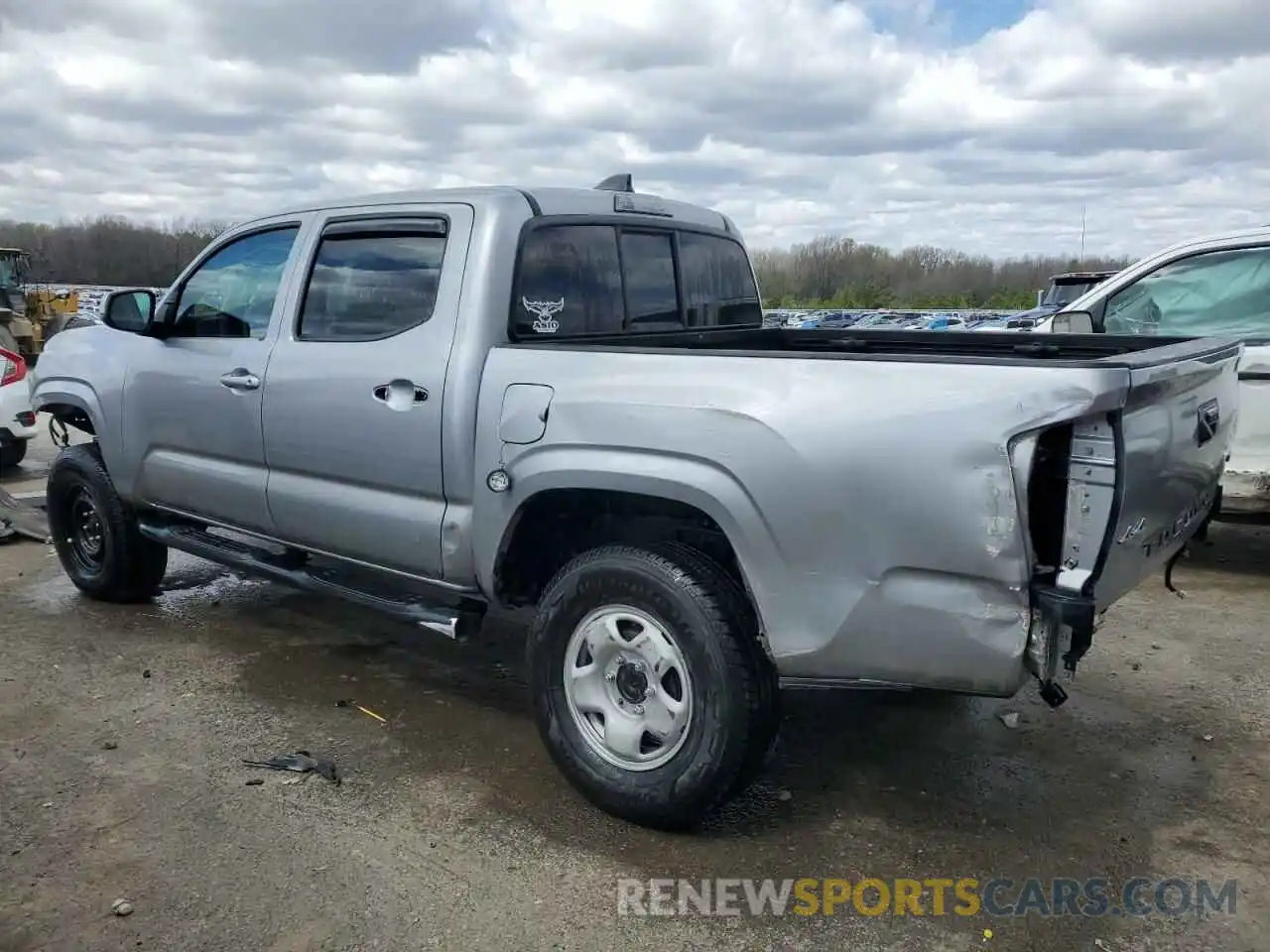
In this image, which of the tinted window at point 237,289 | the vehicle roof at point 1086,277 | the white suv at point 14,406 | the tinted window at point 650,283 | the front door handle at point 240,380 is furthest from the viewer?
the vehicle roof at point 1086,277

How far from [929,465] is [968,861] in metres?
1.31

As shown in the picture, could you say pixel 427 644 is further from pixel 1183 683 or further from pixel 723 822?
pixel 1183 683

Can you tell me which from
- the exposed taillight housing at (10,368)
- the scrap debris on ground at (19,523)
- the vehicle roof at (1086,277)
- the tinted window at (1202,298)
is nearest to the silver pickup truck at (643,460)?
the scrap debris on ground at (19,523)

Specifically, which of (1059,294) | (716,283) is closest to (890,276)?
(1059,294)

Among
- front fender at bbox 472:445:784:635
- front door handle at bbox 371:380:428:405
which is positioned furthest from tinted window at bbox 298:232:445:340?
front fender at bbox 472:445:784:635

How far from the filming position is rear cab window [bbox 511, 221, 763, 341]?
3.77 meters

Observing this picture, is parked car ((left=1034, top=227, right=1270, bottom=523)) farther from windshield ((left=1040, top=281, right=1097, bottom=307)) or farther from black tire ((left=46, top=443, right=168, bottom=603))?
windshield ((left=1040, top=281, right=1097, bottom=307))

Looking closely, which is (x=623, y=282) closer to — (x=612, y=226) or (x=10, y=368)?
(x=612, y=226)

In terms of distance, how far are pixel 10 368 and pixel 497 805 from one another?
8054mm

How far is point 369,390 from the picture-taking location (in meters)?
3.83

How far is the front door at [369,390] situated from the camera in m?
3.68

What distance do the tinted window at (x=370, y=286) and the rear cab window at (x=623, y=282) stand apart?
0.36 meters

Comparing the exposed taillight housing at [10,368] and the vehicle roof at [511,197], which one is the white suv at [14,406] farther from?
the vehicle roof at [511,197]

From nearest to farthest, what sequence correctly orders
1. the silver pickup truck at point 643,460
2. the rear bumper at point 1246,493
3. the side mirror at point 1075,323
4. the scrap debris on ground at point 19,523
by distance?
the silver pickup truck at point 643,460 → the side mirror at point 1075,323 → the rear bumper at point 1246,493 → the scrap debris on ground at point 19,523
